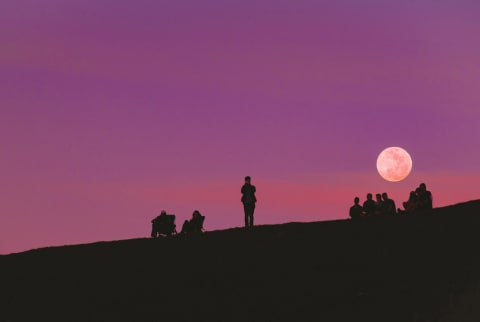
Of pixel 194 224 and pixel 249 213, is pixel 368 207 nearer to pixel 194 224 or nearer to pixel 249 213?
pixel 249 213

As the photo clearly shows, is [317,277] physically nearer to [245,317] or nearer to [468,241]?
[245,317]

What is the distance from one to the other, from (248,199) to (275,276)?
7.24 m

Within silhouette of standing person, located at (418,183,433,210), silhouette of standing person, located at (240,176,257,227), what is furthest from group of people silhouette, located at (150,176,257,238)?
silhouette of standing person, located at (418,183,433,210)

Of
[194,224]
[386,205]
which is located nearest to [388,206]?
[386,205]

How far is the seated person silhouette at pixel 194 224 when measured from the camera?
3819cm

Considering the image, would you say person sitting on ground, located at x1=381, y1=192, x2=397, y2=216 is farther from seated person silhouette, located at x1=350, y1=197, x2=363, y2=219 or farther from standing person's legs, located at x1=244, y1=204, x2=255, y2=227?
standing person's legs, located at x1=244, y1=204, x2=255, y2=227

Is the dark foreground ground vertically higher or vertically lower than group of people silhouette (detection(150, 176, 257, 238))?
lower

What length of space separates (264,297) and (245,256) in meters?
4.23

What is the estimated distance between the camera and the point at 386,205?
118 feet

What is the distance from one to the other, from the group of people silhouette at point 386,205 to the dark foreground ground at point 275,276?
1370 millimetres

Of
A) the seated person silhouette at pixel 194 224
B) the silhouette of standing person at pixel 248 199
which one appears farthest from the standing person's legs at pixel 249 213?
the seated person silhouette at pixel 194 224

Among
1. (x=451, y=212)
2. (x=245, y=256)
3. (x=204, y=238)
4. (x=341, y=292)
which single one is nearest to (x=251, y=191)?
(x=204, y=238)

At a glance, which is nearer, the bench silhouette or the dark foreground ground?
the dark foreground ground

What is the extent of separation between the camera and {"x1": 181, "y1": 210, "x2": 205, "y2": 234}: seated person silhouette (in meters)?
38.2
